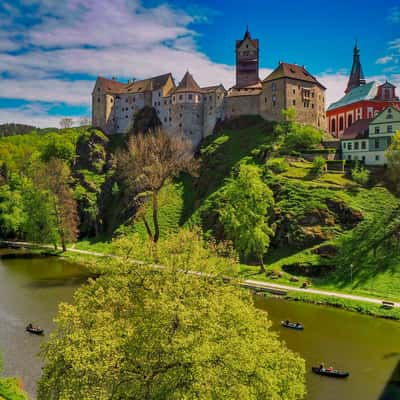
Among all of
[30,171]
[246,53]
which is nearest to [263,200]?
[246,53]

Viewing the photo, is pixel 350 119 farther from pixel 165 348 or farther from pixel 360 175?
pixel 165 348

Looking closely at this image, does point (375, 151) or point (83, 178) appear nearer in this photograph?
point (375, 151)

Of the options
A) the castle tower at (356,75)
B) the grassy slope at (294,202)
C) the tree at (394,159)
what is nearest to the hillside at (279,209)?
the grassy slope at (294,202)

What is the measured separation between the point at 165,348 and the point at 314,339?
20.8 m

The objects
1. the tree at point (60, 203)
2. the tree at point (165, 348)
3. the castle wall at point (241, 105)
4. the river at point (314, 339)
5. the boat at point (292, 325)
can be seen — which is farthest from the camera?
the castle wall at point (241, 105)

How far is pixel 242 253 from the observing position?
5956 cm

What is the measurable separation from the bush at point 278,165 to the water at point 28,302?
34.7 meters

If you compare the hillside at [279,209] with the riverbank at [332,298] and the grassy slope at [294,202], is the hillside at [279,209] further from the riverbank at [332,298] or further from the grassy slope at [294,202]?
the riverbank at [332,298]

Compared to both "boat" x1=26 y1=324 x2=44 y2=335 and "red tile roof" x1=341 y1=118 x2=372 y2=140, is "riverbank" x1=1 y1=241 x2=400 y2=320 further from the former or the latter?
"red tile roof" x1=341 y1=118 x2=372 y2=140

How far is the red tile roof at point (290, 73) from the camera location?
85.8m

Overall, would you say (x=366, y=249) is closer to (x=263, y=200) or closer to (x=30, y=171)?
(x=263, y=200)

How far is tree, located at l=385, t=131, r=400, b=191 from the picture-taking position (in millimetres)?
61812

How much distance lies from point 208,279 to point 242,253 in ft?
120

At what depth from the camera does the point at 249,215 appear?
54.1 m
